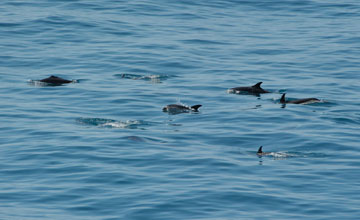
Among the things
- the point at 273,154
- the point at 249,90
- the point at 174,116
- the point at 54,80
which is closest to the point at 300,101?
the point at 249,90

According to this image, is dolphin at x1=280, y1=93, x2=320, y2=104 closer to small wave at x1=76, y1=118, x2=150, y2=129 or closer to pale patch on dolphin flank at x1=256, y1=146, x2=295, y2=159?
small wave at x1=76, y1=118, x2=150, y2=129

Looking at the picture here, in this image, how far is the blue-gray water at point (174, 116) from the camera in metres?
18.0

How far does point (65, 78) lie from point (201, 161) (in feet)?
46.8

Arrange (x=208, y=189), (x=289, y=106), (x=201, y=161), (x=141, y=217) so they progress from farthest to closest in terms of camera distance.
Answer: (x=289, y=106) < (x=201, y=161) < (x=208, y=189) < (x=141, y=217)

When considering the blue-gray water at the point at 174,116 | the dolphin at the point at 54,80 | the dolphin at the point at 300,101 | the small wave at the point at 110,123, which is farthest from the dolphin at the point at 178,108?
the dolphin at the point at 54,80

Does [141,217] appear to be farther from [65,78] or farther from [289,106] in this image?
[65,78]

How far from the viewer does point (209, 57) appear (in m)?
38.9

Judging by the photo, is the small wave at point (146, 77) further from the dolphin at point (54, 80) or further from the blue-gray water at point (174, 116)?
the dolphin at point (54, 80)

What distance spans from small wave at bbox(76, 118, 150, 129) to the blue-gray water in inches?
3.3

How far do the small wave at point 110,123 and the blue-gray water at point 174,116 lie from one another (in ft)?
0.28

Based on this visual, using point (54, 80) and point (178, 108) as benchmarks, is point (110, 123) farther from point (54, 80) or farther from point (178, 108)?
point (54, 80)

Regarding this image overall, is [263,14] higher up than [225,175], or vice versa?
[263,14]

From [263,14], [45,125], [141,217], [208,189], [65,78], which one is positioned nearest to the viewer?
[141,217]

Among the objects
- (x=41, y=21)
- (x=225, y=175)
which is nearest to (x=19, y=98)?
(x=225, y=175)
